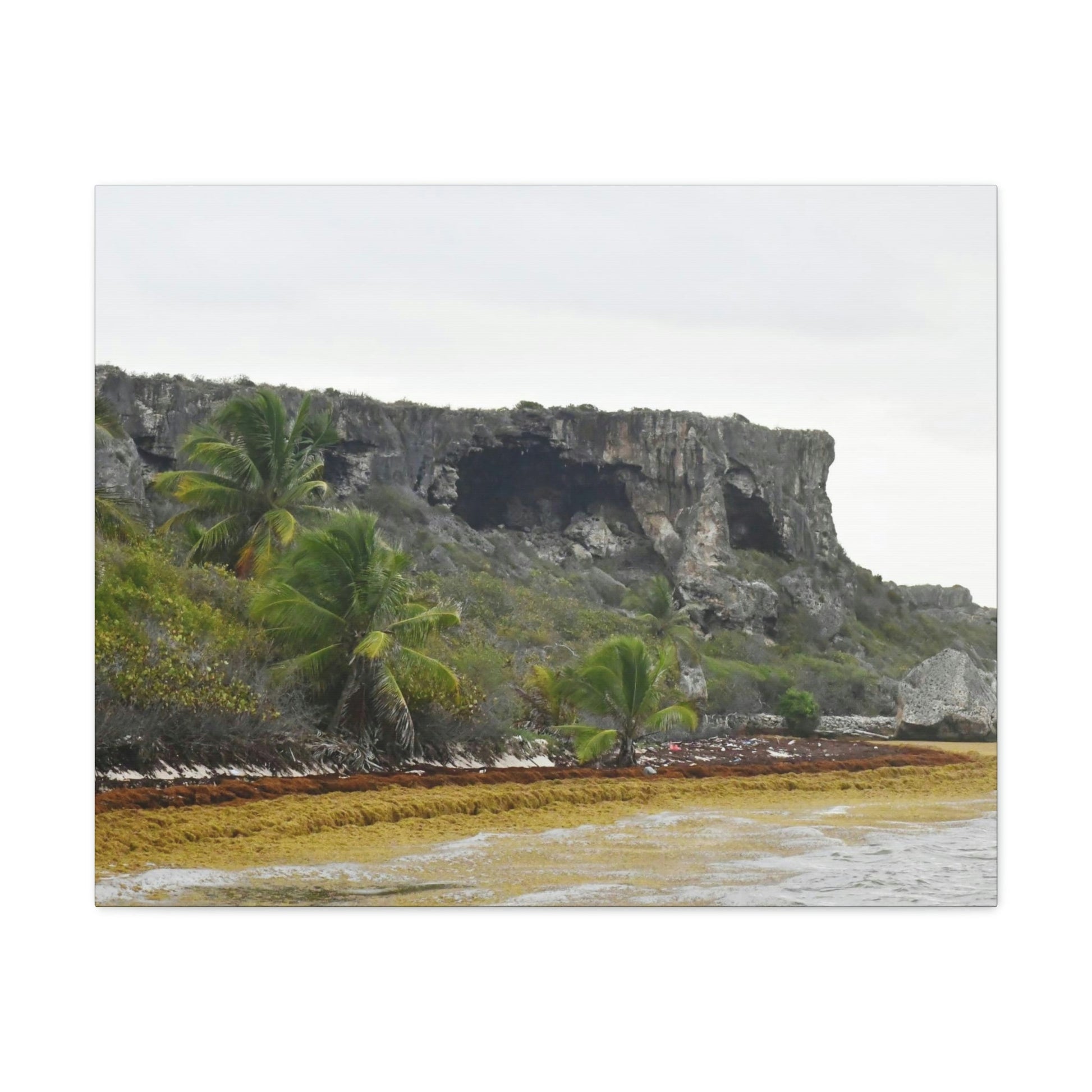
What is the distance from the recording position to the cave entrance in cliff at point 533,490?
10680 millimetres

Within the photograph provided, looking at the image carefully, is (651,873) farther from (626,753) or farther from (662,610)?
(662,610)

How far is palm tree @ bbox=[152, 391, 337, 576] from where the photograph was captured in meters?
9.05

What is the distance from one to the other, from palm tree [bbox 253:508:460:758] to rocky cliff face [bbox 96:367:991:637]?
0.99 meters

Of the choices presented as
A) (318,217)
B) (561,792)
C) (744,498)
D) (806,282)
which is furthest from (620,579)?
(318,217)

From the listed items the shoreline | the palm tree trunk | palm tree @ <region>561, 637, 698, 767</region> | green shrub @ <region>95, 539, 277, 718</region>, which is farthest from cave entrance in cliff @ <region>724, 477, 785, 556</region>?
green shrub @ <region>95, 539, 277, 718</region>

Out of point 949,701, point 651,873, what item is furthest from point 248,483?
point 949,701

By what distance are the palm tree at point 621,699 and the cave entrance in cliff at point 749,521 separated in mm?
1653

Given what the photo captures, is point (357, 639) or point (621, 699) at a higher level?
point (357, 639)

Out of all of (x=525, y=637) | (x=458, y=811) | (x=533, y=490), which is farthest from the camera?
(x=533, y=490)

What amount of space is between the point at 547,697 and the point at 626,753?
2.44 feet

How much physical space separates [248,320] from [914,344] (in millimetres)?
4570

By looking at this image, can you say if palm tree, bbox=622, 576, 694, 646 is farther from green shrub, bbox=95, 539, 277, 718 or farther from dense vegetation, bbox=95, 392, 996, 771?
green shrub, bbox=95, 539, 277, 718

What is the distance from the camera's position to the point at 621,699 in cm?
863

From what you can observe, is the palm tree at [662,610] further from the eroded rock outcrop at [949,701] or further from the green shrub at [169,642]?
the green shrub at [169,642]
